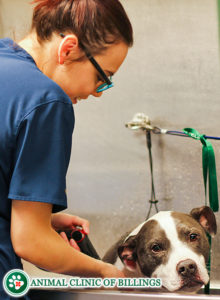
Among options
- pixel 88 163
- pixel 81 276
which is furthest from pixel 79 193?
pixel 81 276

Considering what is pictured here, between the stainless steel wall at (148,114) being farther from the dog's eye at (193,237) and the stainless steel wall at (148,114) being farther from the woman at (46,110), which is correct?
the woman at (46,110)

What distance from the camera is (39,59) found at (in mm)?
810

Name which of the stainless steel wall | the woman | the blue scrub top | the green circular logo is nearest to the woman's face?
the woman

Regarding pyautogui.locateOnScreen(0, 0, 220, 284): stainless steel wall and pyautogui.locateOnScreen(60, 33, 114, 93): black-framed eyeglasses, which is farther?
pyautogui.locateOnScreen(0, 0, 220, 284): stainless steel wall

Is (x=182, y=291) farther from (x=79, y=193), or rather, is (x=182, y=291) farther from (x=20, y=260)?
(x=79, y=193)

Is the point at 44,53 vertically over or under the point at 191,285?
over

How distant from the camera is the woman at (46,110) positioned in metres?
0.69


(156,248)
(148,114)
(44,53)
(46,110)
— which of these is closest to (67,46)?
(44,53)

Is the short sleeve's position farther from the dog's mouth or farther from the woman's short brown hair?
the dog's mouth

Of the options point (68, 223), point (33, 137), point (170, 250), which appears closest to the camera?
point (33, 137)

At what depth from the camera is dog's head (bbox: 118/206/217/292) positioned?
880 mm

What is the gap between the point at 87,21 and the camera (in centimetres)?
77

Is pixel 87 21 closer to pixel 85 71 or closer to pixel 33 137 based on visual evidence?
pixel 85 71

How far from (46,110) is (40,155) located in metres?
0.09
